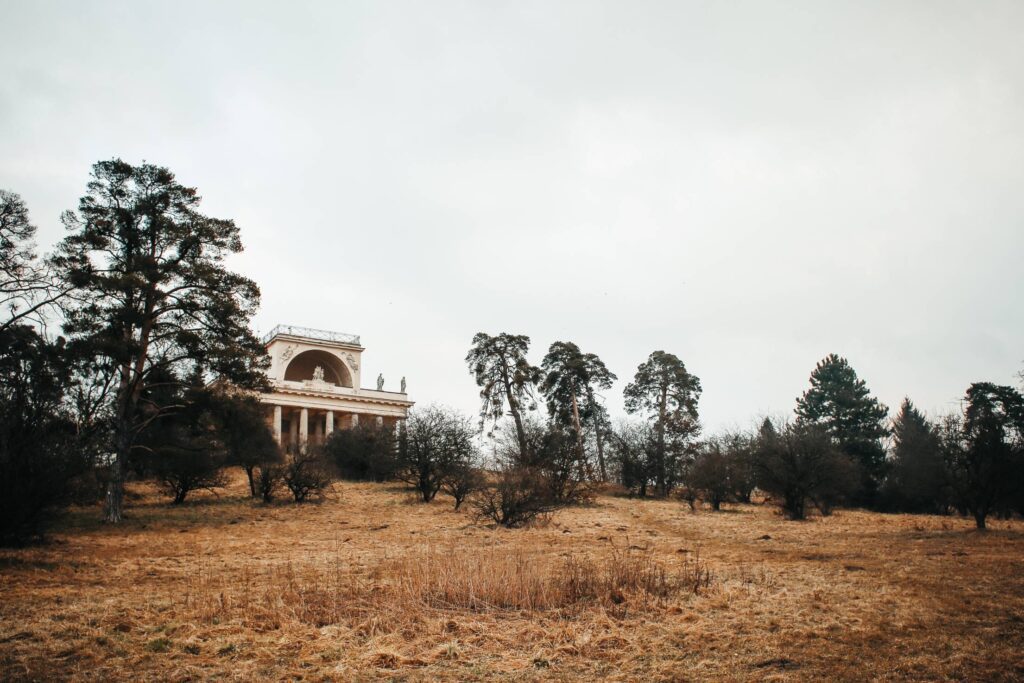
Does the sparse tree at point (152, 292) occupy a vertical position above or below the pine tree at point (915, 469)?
above

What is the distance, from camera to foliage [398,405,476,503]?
992 inches

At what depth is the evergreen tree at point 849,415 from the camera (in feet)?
130

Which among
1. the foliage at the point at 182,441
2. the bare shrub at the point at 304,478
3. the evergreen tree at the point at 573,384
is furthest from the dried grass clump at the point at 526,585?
the evergreen tree at the point at 573,384

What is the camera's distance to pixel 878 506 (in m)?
36.4

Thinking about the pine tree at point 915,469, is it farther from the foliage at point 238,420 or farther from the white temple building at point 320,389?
the white temple building at point 320,389

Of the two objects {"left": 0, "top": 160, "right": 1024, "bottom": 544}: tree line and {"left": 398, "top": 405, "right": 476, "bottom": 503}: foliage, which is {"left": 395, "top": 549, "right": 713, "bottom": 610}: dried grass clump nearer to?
{"left": 0, "top": 160, "right": 1024, "bottom": 544}: tree line

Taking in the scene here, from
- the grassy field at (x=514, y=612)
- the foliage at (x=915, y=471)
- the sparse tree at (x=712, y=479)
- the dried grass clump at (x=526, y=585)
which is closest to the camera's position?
the grassy field at (x=514, y=612)

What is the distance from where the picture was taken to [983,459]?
60.7 ft

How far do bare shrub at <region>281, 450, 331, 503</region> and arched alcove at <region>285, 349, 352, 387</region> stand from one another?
27.8 metres

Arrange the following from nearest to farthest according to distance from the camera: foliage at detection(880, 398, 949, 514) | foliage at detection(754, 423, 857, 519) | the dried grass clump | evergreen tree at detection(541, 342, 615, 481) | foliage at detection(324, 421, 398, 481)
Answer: the dried grass clump < foliage at detection(880, 398, 949, 514) < foliage at detection(754, 423, 857, 519) < foliage at detection(324, 421, 398, 481) < evergreen tree at detection(541, 342, 615, 481)

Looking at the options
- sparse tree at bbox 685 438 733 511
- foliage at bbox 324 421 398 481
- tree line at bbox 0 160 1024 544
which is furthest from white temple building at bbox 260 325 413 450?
sparse tree at bbox 685 438 733 511

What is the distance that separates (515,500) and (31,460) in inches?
447

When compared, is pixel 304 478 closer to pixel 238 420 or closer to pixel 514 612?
pixel 238 420

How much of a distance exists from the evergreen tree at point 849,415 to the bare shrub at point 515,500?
2360cm
